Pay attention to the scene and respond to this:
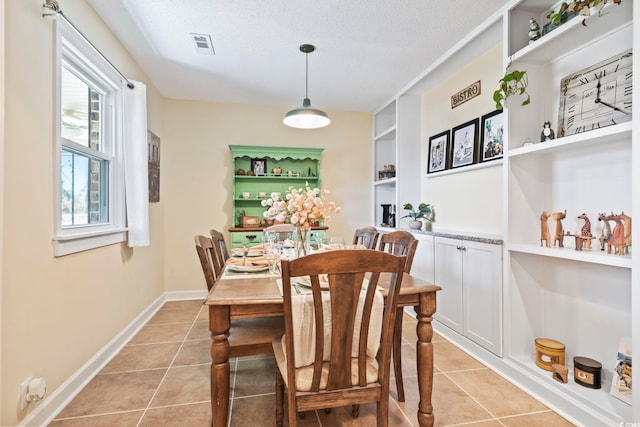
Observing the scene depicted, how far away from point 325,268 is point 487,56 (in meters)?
2.78

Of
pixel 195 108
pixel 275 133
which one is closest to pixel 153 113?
pixel 195 108

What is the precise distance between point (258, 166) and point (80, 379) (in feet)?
9.59

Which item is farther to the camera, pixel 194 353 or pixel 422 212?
pixel 422 212

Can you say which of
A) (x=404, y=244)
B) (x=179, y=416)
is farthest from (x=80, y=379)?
(x=404, y=244)

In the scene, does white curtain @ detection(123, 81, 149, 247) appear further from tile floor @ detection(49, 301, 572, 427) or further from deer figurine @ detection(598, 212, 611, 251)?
deer figurine @ detection(598, 212, 611, 251)

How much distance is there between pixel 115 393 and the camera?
6.48 feet

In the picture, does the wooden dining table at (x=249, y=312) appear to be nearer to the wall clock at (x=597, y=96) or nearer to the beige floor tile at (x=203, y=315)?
the wall clock at (x=597, y=96)

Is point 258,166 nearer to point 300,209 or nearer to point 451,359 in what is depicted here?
point 300,209

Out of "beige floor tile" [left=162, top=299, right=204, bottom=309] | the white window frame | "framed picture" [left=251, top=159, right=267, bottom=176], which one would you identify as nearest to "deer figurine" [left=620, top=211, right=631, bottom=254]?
the white window frame

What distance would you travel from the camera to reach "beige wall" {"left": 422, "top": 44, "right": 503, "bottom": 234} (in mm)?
2682

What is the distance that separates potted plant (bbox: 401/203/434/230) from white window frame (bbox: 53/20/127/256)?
2.90 meters

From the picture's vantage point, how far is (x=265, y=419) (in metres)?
1.72

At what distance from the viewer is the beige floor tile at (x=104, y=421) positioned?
168 cm

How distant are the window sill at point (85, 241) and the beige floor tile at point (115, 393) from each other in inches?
35.9
